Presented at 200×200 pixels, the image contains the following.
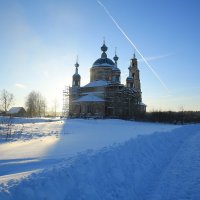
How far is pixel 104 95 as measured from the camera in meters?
52.1

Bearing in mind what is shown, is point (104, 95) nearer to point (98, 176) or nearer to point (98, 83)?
point (98, 83)

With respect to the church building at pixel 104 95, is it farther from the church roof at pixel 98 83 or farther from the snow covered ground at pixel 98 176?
the snow covered ground at pixel 98 176

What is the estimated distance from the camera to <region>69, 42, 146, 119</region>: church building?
167 feet

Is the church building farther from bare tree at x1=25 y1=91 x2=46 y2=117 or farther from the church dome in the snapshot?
bare tree at x1=25 y1=91 x2=46 y2=117

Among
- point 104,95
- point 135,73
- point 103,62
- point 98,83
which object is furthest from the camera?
point 135,73

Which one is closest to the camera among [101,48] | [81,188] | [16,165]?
[81,188]

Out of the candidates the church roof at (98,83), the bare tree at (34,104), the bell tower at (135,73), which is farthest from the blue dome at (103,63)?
the bare tree at (34,104)

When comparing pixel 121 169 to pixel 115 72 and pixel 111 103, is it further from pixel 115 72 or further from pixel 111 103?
pixel 115 72

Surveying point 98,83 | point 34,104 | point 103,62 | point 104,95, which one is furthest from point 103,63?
point 34,104

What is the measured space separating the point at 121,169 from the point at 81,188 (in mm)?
2083

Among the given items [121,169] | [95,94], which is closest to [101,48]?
[95,94]

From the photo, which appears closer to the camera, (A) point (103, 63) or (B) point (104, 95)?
(B) point (104, 95)

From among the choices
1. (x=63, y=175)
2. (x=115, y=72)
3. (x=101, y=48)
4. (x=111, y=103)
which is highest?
(x=101, y=48)

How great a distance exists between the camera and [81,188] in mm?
5641
